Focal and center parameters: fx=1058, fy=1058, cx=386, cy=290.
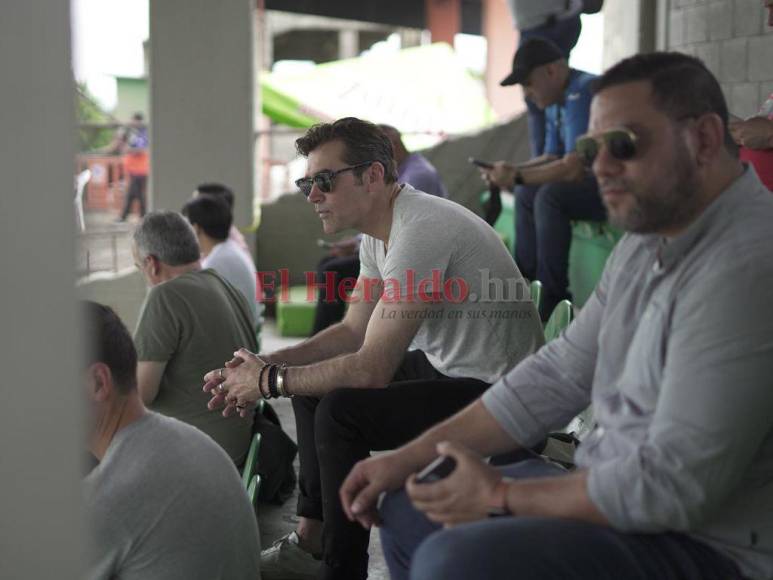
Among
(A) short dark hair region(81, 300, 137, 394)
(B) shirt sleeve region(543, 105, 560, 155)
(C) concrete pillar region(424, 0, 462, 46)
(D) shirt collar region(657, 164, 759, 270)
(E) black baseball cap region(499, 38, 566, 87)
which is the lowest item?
(A) short dark hair region(81, 300, 137, 394)

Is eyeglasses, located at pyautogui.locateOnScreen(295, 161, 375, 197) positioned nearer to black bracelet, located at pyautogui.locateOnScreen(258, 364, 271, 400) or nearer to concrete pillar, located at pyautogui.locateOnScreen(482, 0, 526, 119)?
black bracelet, located at pyautogui.locateOnScreen(258, 364, 271, 400)

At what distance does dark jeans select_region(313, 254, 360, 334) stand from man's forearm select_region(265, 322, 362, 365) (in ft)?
9.03

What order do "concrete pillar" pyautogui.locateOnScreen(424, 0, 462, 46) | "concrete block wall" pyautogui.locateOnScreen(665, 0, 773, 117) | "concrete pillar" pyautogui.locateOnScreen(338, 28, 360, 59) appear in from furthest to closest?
"concrete pillar" pyautogui.locateOnScreen(338, 28, 360, 59) < "concrete pillar" pyautogui.locateOnScreen(424, 0, 462, 46) < "concrete block wall" pyautogui.locateOnScreen(665, 0, 773, 117)

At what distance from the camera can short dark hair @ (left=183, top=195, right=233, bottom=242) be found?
4.77m

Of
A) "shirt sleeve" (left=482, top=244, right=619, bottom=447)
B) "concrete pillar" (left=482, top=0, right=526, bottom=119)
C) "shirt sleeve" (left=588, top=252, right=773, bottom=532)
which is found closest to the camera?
"shirt sleeve" (left=588, top=252, right=773, bottom=532)

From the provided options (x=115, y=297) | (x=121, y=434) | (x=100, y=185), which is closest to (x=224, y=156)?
(x=115, y=297)

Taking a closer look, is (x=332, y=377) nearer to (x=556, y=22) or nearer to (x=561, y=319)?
(x=561, y=319)

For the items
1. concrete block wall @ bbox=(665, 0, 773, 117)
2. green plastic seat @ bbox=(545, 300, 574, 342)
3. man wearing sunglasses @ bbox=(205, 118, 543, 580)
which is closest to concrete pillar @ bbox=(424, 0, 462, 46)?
concrete block wall @ bbox=(665, 0, 773, 117)

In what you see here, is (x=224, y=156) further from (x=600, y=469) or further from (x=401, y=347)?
(x=600, y=469)

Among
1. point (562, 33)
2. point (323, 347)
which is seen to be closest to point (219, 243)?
point (323, 347)

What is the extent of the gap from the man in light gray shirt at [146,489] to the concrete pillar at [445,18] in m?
18.9

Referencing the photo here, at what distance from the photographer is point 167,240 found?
11.5 feet

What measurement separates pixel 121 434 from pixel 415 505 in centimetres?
58

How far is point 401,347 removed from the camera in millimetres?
2477
